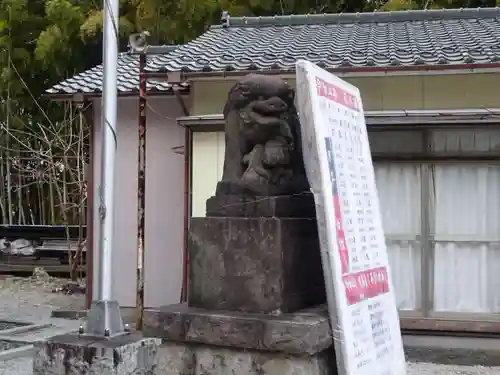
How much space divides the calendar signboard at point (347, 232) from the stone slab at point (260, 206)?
327 mm

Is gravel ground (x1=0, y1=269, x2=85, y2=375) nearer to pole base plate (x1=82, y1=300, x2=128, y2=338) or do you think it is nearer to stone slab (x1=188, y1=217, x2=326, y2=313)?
pole base plate (x1=82, y1=300, x2=128, y2=338)

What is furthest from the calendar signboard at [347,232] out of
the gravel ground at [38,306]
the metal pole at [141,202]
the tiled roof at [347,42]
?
the metal pole at [141,202]

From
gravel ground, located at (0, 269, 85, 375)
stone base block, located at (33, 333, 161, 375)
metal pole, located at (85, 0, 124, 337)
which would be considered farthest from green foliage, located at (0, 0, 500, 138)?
stone base block, located at (33, 333, 161, 375)

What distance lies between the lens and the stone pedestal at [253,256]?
416 centimetres

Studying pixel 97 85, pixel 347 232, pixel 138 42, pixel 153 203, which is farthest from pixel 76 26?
pixel 347 232

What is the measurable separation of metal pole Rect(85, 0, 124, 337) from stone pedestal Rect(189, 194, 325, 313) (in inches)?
42.0

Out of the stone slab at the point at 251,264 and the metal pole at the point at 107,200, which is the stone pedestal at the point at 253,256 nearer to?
the stone slab at the point at 251,264

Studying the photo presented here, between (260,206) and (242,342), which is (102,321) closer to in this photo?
(242,342)

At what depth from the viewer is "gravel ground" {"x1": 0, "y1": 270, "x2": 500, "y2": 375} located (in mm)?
7535

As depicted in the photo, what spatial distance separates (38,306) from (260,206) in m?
9.11

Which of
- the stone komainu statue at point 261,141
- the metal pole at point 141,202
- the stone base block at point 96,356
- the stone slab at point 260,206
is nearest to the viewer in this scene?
the stone slab at point 260,206

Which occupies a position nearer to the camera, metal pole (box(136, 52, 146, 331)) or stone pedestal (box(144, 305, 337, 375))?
stone pedestal (box(144, 305, 337, 375))

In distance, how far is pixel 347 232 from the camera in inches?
163

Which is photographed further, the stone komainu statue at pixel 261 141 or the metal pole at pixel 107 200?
the metal pole at pixel 107 200
